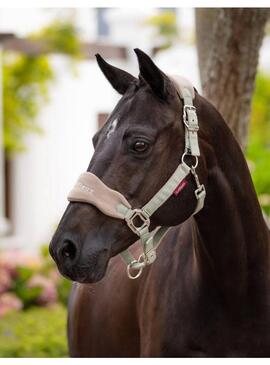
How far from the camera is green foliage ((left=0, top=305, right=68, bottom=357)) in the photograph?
23.7 ft

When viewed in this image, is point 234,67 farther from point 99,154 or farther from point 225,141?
point 99,154

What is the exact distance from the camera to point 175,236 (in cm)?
348

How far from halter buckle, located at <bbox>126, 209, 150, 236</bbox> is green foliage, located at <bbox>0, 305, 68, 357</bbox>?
440 centimetres

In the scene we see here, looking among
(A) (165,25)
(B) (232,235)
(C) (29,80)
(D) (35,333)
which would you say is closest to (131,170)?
(B) (232,235)

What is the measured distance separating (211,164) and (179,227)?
441 mm

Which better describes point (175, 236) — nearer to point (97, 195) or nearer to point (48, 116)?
point (97, 195)

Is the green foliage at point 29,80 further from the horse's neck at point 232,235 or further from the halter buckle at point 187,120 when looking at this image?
the halter buckle at point 187,120

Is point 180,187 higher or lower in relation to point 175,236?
higher

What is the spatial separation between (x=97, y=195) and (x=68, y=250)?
21 centimetres

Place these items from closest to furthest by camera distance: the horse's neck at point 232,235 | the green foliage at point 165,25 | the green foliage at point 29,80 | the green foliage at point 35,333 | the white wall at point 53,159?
the horse's neck at point 232,235
the green foliage at point 35,333
the green foliage at point 29,80
the white wall at point 53,159
the green foliage at point 165,25

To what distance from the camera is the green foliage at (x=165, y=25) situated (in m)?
21.4

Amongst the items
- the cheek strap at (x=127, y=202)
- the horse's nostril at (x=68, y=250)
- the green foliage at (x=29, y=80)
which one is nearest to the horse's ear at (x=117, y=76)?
the cheek strap at (x=127, y=202)

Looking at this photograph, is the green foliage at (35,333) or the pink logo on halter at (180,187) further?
the green foliage at (35,333)

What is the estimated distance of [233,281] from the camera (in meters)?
3.20
